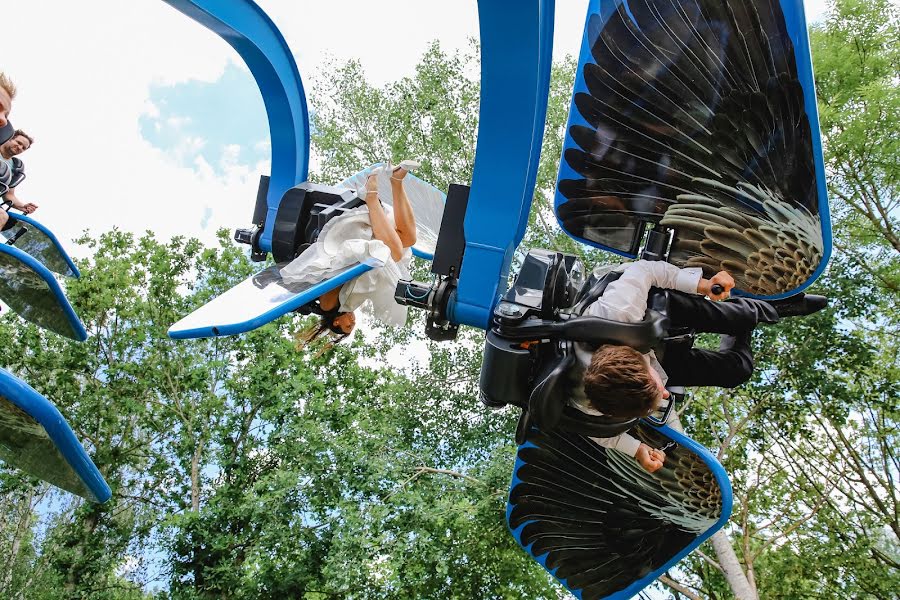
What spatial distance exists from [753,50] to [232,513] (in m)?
6.74

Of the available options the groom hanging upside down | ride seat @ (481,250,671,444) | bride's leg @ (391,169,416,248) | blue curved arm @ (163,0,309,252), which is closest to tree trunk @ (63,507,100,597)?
blue curved arm @ (163,0,309,252)

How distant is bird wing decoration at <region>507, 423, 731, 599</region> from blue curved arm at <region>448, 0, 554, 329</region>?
3.00 ft

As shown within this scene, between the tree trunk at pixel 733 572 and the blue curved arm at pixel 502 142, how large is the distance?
13.8 ft

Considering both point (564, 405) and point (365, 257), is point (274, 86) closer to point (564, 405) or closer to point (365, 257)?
point (365, 257)

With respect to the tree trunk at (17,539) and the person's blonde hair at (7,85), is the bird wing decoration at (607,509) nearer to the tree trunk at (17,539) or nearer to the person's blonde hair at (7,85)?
the person's blonde hair at (7,85)

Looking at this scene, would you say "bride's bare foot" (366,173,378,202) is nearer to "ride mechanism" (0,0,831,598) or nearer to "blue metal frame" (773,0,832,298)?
"ride mechanism" (0,0,831,598)

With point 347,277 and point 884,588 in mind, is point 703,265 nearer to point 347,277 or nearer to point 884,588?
point 347,277

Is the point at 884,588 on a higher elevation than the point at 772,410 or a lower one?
lower

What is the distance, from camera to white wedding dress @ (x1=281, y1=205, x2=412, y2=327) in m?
2.52

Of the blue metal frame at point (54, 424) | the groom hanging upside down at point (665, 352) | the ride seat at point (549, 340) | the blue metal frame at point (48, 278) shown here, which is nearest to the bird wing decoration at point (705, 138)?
the groom hanging upside down at point (665, 352)

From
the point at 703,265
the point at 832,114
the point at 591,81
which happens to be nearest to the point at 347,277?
the point at 591,81

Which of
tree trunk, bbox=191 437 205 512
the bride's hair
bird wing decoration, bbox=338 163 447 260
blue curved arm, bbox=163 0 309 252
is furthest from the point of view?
tree trunk, bbox=191 437 205 512

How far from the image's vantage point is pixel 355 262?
254cm

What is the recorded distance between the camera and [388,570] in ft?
19.6
